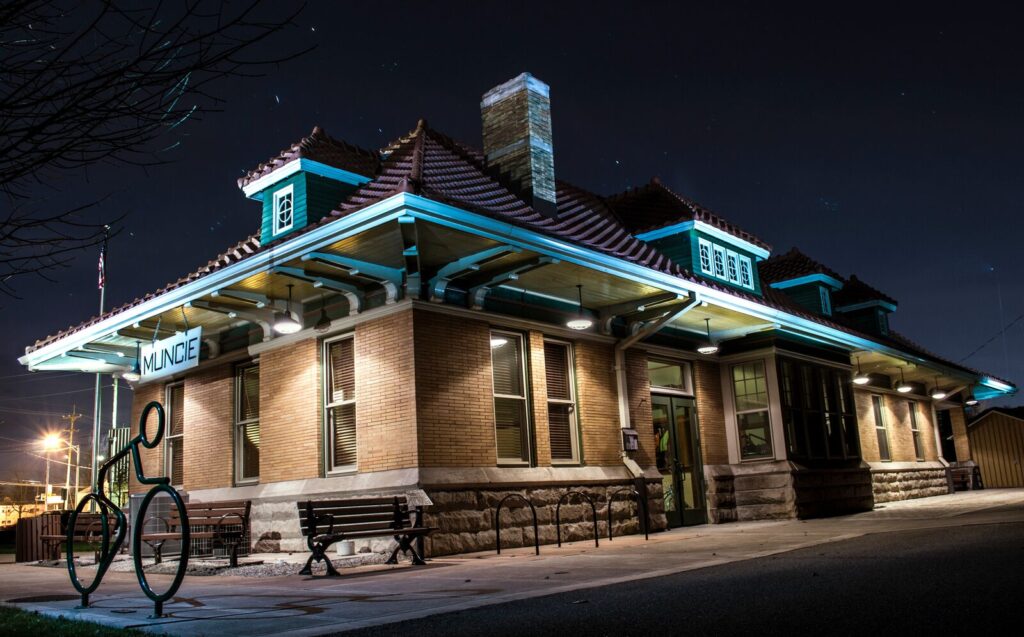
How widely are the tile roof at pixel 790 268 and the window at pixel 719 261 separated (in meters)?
A: 4.76

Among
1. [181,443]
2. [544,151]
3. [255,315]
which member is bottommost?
[181,443]

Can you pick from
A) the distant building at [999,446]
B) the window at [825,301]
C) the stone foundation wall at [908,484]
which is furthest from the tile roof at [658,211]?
the distant building at [999,446]

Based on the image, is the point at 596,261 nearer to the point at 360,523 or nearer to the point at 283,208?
the point at 360,523

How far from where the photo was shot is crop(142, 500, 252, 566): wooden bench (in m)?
12.4

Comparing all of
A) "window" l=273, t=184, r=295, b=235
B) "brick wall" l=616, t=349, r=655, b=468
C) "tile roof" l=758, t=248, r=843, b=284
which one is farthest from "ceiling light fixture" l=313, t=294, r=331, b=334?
"tile roof" l=758, t=248, r=843, b=284

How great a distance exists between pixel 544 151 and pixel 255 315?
5.62 metres

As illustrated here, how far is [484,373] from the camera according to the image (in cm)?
1371

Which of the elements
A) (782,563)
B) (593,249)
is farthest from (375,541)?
(782,563)

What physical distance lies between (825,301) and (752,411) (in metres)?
6.54

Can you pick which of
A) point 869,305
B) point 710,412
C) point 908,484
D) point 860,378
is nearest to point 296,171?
point 710,412

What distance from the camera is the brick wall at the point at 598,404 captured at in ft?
49.9

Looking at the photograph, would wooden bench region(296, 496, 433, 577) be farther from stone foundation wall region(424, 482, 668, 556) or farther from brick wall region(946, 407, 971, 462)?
brick wall region(946, 407, 971, 462)

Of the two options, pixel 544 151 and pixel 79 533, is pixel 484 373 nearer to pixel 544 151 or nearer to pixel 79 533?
pixel 544 151

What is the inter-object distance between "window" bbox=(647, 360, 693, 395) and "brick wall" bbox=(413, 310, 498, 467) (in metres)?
5.01
